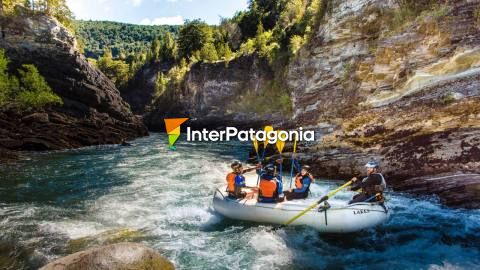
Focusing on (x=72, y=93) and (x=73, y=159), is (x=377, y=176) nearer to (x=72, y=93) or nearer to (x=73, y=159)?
(x=73, y=159)

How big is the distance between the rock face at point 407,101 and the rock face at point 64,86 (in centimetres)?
2260

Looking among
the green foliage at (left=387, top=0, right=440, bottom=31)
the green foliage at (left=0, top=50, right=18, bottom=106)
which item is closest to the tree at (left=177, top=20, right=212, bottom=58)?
the green foliage at (left=0, top=50, right=18, bottom=106)

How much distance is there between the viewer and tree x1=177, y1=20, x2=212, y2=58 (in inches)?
2692

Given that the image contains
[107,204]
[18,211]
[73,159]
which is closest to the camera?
[18,211]

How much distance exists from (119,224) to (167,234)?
1835 millimetres

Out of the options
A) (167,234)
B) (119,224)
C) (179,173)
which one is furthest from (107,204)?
(179,173)

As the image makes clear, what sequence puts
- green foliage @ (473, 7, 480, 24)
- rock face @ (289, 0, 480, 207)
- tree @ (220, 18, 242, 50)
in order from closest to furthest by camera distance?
rock face @ (289, 0, 480, 207) → green foliage @ (473, 7, 480, 24) → tree @ (220, 18, 242, 50)

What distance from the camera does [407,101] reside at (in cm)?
1748

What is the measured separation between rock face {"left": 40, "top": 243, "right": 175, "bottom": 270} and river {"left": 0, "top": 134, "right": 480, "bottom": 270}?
224 centimetres

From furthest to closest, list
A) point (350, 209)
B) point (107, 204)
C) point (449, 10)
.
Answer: point (449, 10)
point (107, 204)
point (350, 209)

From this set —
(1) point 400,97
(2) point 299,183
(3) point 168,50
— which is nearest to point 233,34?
(3) point 168,50

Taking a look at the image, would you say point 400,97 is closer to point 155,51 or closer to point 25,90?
point 25,90

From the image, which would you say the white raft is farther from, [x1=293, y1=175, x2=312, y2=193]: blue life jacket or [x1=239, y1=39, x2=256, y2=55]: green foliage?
[x1=239, y1=39, x2=256, y2=55]: green foliage

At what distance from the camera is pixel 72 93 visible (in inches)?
1571
